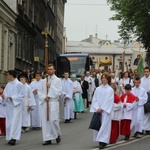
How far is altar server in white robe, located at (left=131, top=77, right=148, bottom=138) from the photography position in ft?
46.7

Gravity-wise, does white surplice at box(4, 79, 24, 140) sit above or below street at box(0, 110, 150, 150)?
above

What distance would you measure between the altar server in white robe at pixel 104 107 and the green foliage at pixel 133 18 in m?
26.3

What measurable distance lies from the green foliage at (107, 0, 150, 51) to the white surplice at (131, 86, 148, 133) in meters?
24.2

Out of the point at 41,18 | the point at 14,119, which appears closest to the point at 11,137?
the point at 14,119

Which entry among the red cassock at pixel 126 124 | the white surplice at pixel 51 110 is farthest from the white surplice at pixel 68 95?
the white surplice at pixel 51 110

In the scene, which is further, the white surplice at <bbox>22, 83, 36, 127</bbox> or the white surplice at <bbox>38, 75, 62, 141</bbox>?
the white surplice at <bbox>22, 83, 36, 127</bbox>

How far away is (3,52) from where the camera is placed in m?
31.1

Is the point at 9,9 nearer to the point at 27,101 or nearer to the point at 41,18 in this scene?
the point at 27,101

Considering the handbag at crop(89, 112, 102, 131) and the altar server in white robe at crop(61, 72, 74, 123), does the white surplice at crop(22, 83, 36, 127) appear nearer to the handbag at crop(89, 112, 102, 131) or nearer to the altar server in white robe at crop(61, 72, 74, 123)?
the altar server in white robe at crop(61, 72, 74, 123)

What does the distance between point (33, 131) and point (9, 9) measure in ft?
55.8

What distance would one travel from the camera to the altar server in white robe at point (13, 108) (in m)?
13.0

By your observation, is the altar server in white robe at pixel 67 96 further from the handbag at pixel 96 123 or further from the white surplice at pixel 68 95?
the handbag at pixel 96 123

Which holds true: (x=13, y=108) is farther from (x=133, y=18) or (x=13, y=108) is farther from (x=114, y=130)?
(x=133, y=18)

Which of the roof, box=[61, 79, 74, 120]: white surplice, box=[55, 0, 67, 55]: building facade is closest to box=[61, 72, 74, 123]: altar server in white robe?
box=[61, 79, 74, 120]: white surplice
